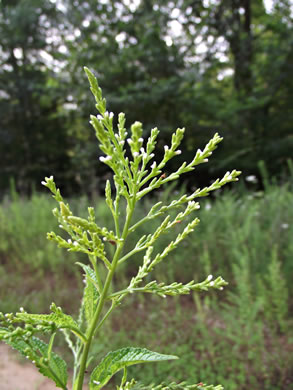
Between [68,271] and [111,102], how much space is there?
218 inches

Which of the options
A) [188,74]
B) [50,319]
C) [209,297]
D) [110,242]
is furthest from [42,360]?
[188,74]

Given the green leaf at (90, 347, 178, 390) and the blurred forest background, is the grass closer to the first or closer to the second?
the blurred forest background

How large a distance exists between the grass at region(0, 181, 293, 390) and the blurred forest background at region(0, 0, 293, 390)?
0.02m

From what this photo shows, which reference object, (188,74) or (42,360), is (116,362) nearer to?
(42,360)

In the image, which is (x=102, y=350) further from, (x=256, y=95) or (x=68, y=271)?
(x=256, y=95)

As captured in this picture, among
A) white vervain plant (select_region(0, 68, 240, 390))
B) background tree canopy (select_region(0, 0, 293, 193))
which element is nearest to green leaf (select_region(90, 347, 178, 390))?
white vervain plant (select_region(0, 68, 240, 390))

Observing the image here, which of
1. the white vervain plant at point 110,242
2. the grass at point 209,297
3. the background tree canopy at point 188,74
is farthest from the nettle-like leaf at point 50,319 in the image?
the background tree canopy at point 188,74

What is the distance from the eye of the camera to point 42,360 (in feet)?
1.71

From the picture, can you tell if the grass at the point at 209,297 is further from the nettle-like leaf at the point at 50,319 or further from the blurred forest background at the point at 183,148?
the nettle-like leaf at the point at 50,319

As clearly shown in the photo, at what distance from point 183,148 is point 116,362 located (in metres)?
9.38

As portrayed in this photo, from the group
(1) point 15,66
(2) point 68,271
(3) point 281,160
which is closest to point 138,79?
(3) point 281,160

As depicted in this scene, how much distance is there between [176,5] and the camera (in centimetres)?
992

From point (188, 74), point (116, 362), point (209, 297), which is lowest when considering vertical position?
point (209, 297)

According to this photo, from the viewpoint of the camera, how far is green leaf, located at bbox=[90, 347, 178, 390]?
0.58 meters
